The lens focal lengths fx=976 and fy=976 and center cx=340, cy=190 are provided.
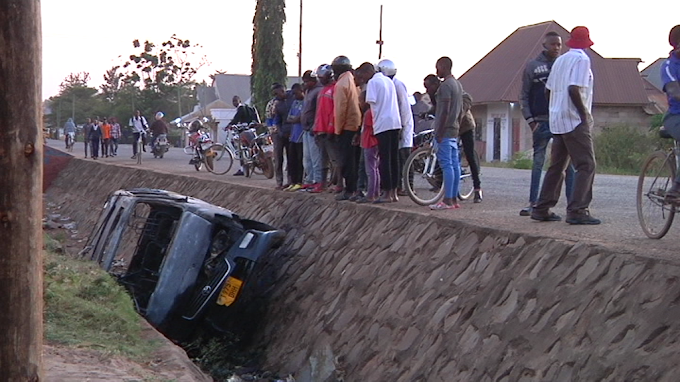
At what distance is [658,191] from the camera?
7.22 meters

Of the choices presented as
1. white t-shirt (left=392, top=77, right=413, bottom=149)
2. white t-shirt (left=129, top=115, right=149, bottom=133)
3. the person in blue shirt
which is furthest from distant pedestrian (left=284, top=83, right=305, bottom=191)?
white t-shirt (left=129, top=115, right=149, bottom=133)

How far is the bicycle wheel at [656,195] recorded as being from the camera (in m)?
7.05

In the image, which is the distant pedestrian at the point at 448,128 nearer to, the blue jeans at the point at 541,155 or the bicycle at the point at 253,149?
the blue jeans at the point at 541,155

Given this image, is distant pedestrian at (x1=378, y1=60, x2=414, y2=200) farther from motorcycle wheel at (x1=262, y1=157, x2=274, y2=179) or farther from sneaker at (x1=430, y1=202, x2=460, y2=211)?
motorcycle wheel at (x1=262, y1=157, x2=274, y2=179)

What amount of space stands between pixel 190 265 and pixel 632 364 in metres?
6.08

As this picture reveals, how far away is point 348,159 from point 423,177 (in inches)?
35.7

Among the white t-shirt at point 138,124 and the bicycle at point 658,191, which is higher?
the white t-shirt at point 138,124

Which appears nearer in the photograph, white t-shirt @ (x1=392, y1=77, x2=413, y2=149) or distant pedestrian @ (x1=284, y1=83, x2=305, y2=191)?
white t-shirt @ (x1=392, y1=77, x2=413, y2=149)

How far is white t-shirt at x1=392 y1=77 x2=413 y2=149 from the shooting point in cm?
1113

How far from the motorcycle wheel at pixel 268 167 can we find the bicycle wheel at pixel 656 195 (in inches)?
414

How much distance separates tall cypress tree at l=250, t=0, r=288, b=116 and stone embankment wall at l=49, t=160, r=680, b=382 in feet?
67.1

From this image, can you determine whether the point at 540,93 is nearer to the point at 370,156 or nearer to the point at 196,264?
the point at 370,156

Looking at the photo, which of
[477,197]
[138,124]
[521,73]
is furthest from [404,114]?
[521,73]

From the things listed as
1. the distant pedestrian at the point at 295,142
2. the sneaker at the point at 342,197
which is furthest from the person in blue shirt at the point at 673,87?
the distant pedestrian at the point at 295,142
